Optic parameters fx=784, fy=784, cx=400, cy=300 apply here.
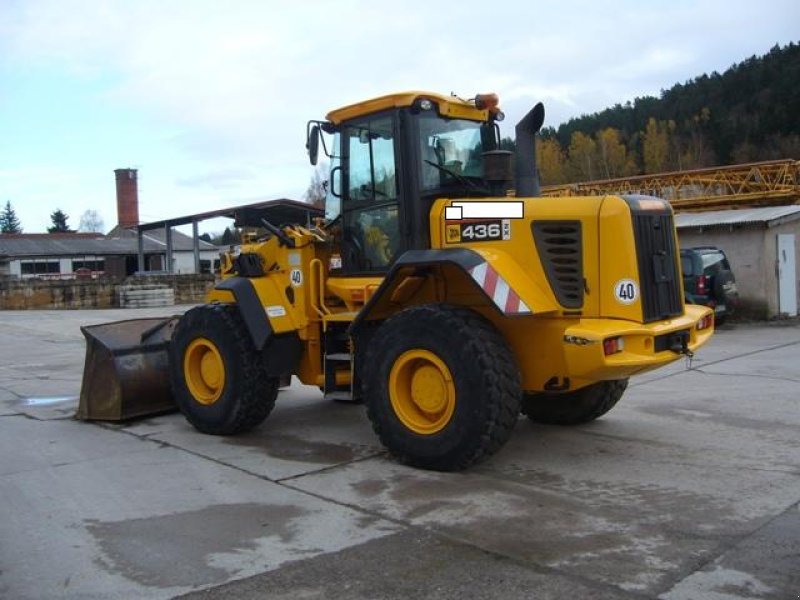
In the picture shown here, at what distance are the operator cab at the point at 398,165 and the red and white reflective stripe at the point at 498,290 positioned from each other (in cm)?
90

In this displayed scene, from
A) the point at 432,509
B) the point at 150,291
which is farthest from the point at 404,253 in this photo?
the point at 150,291

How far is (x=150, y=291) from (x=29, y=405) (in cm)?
2292

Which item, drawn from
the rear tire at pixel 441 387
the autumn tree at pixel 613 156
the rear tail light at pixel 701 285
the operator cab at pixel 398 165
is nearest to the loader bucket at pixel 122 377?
the operator cab at pixel 398 165

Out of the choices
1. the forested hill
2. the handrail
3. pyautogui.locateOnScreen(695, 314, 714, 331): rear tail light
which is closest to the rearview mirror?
the handrail

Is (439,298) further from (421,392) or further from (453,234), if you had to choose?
(421,392)

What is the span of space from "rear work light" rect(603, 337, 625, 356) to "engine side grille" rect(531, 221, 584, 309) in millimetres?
398

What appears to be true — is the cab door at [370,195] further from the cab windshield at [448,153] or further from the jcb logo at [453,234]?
the jcb logo at [453,234]

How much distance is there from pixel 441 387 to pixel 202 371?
287 centimetres

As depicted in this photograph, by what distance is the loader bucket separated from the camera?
8039 mm

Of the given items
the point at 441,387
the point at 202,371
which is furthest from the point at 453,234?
the point at 202,371

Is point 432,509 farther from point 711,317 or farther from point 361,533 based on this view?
point 711,317

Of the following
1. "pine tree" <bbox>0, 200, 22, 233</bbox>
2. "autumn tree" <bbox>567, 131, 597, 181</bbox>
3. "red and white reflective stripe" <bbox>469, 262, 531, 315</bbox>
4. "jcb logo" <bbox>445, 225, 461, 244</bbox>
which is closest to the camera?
"red and white reflective stripe" <bbox>469, 262, 531, 315</bbox>

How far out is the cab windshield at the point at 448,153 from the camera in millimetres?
6320

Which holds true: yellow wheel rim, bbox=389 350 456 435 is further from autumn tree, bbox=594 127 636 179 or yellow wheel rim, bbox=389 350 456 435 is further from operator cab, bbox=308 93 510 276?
autumn tree, bbox=594 127 636 179
